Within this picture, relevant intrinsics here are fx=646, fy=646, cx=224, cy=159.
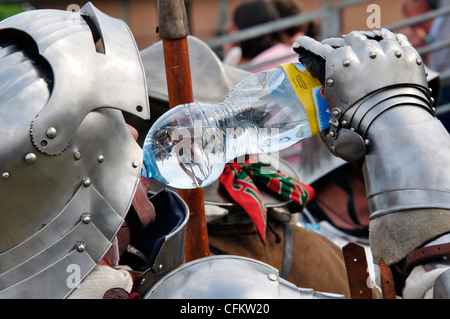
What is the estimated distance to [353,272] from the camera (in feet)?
4.31

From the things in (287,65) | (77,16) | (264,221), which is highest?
(77,16)

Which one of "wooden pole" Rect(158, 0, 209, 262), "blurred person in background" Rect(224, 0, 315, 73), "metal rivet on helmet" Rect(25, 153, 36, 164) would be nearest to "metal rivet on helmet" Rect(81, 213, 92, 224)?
"metal rivet on helmet" Rect(25, 153, 36, 164)

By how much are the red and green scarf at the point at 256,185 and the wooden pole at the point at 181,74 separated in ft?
0.96

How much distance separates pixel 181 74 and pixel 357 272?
659 millimetres

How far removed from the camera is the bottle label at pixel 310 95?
140cm

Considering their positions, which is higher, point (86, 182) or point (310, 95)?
point (310, 95)

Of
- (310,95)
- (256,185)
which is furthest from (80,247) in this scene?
(256,185)

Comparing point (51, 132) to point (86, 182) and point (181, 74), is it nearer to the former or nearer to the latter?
point (86, 182)

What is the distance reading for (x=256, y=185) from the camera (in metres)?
2.11

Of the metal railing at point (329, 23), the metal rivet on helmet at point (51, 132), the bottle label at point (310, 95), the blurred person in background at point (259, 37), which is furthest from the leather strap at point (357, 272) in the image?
the metal railing at point (329, 23)

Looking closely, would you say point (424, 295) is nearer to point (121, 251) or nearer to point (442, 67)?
point (121, 251)

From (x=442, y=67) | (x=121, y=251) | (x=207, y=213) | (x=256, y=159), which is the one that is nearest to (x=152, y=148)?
(x=121, y=251)
